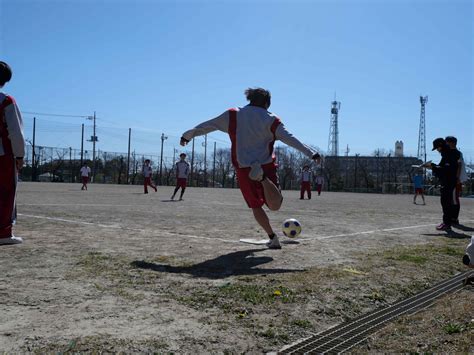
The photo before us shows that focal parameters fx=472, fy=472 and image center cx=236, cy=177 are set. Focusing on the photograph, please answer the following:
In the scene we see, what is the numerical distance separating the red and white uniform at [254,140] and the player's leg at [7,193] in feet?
8.35

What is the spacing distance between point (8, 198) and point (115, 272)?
226cm

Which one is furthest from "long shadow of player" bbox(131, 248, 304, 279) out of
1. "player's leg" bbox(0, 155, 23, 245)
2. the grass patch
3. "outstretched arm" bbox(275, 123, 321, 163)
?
"player's leg" bbox(0, 155, 23, 245)

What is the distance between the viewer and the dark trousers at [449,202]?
9039 mm

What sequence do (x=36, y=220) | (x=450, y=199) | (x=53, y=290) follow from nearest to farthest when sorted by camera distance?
(x=53, y=290)
(x=36, y=220)
(x=450, y=199)

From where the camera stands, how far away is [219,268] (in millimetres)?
4227

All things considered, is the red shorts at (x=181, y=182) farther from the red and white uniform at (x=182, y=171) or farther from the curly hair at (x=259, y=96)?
the curly hair at (x=259, y=96)

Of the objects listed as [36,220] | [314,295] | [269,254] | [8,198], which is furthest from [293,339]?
[36,220]

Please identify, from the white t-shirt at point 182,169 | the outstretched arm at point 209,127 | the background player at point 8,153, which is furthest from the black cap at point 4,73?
the white t-shirt at point 182,169

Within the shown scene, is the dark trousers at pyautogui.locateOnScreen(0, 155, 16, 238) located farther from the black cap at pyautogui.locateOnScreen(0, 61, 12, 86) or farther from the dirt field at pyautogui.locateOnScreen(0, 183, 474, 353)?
the black cap at pyautogui.locateOnScreen(0, 61, 12, 86)

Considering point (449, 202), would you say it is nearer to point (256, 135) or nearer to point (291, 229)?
point (291, 229)

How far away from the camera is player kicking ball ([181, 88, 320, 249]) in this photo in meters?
5.57

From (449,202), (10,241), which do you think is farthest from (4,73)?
(449,202)

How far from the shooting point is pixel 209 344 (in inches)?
95.5

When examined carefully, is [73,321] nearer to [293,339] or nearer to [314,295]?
Result: [293,339]
